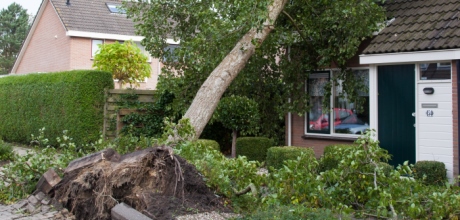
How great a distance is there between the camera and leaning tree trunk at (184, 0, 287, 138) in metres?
10.5

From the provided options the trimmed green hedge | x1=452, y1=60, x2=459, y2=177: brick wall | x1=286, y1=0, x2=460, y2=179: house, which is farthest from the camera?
the trimmed green hedge

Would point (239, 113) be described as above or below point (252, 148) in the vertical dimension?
above

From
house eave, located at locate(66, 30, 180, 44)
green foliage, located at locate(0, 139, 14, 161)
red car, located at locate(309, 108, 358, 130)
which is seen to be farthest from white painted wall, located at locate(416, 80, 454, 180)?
house eave, located at locate(66, 30, 180, 44)

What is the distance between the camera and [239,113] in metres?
13.4

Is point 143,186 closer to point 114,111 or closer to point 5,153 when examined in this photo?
point 5,153

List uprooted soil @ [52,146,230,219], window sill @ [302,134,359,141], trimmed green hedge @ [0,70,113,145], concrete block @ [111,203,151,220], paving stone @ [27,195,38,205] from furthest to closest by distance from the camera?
1. trimmed green hedge @ [0,70,113,145]
2. window sill @ [302,134,359,141]
3. paving stone @ [27,195,38,205]
4. uprooted soil @ [52,146,230,219]
5. concrete block @ [111,203,151,220]

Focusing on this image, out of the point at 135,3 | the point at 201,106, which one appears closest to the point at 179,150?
the point at 201,106

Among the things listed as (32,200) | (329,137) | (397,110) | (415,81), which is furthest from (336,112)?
(32,200)

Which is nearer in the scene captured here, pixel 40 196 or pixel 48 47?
pixel 40 196

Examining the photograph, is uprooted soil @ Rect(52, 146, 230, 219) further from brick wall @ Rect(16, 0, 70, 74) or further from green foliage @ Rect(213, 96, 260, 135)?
brick wall @ Rect(16, 0, 70, 74)

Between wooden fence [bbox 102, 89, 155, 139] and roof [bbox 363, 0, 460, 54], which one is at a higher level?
roof [bbox 363, 0, 460, 54]

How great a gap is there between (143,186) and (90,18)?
23166 mm

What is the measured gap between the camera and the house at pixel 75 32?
2758 cm

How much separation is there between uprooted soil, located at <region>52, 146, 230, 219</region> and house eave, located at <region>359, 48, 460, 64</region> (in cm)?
578
